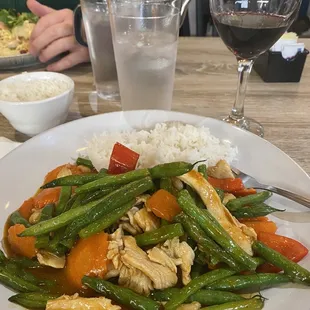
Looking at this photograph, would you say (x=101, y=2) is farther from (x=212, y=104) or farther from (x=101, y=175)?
(x=101, y=175)

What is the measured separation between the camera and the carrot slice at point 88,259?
1.00m

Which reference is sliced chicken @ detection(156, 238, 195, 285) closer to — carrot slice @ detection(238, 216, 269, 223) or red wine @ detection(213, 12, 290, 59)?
carrot slice @ detection(238, 216, 269, 223)

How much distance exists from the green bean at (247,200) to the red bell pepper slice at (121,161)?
0.34 meters

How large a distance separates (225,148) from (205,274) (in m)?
0.59

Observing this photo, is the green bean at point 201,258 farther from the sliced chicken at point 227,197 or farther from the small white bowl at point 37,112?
the small white bowl at point 37,112

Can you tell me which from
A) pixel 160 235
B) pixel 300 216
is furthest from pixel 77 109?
pixel 300 216

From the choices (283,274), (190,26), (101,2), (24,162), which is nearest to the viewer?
(283,274)

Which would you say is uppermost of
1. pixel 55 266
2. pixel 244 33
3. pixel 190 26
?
pixel 244 33

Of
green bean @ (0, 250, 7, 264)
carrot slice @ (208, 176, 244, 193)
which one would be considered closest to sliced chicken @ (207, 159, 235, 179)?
carrot slice @ (208, 176, 244, 193)

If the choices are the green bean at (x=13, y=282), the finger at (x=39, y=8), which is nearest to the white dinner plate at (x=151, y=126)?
the green bean at (x=13, y=282)

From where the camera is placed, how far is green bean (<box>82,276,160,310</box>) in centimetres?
92

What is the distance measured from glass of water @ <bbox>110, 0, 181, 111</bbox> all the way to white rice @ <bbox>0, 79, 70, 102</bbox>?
0.96ft

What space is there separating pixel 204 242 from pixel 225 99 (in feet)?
3.86

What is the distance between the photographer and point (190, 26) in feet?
13.1
